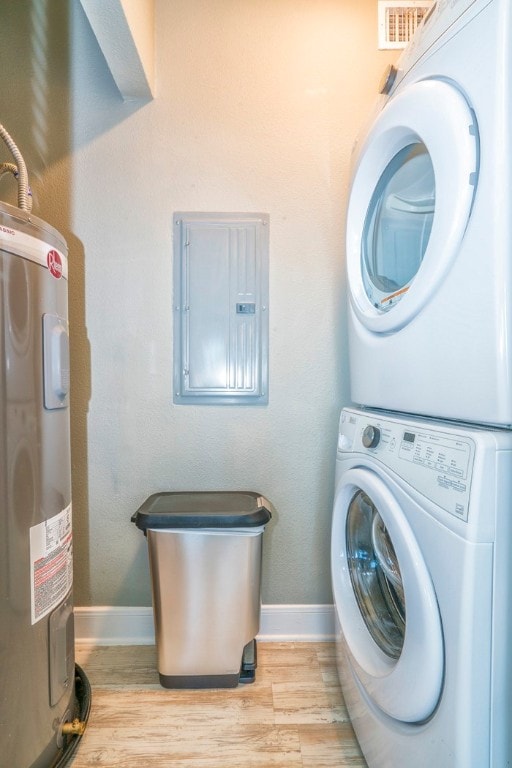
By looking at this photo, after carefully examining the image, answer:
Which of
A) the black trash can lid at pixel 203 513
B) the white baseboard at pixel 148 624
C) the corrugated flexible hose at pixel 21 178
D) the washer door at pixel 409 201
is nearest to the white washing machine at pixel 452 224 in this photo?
the washer door at pixel 409 201

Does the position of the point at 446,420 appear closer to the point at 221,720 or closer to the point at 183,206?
the point at 221,720

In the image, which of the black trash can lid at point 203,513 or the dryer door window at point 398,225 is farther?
the black trash can lid at point 203,513

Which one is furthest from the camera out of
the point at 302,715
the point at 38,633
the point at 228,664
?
the point at 228,664

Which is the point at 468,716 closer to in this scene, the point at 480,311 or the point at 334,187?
the point at 480,311

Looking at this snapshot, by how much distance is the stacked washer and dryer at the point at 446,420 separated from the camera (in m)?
0.67

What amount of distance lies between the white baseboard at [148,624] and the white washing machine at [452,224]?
3.27ft

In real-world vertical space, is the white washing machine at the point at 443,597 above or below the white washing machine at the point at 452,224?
below

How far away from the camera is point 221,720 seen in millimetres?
1242

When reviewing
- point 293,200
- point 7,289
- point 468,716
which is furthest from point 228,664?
point 293,200

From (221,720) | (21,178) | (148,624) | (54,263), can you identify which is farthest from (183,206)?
(221,720)

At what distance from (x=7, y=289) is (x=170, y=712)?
124cm

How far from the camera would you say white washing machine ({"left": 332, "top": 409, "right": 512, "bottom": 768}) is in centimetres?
66

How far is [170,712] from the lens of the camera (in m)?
1.27

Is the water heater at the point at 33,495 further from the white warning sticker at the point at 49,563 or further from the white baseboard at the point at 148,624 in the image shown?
the white baseboard at the point at 148,624
